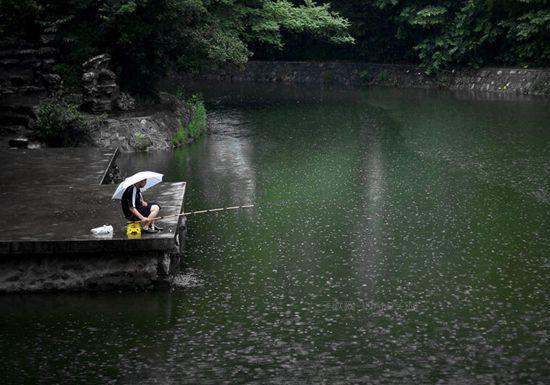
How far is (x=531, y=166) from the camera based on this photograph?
2466 cm

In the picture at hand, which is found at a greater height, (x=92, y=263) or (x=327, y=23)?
(x=327, y=23)

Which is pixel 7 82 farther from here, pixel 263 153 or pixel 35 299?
pixel 35 299

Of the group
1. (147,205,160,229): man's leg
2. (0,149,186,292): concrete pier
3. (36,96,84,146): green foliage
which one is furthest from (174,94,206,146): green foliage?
(147,205,160,229): man's leg

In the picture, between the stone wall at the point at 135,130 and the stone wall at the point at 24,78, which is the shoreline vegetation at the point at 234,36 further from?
the stone wall at the point at 135,130

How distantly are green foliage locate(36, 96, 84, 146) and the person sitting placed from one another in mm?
12256

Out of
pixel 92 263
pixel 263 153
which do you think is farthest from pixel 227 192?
pixel 92 263

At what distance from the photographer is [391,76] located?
49.8 meters

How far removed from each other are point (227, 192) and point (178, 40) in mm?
10118

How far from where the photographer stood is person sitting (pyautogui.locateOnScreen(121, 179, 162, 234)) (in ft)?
49.3

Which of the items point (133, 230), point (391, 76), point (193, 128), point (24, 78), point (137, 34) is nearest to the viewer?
point (133, 230)

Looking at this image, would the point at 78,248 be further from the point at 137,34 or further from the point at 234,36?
the point at 234,36

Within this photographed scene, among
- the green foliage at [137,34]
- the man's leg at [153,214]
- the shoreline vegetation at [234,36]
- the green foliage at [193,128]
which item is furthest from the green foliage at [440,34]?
the man's leg at [153,214]

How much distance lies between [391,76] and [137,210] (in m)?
36.2

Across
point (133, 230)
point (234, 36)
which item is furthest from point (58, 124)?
point (133, 230)
